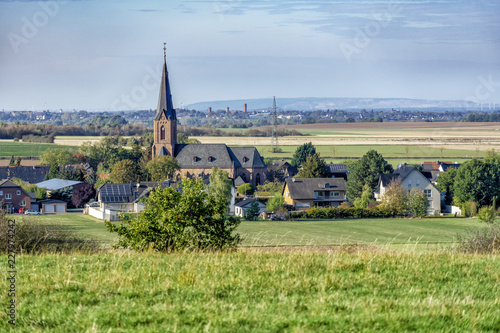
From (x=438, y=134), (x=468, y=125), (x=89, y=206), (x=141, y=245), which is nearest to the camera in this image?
(x=141, y=245)

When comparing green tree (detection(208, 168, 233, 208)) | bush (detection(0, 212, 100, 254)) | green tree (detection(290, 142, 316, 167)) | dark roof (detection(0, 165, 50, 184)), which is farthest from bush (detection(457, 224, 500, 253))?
green tree (detection(290, 142, 316, 167))

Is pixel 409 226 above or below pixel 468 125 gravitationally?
below

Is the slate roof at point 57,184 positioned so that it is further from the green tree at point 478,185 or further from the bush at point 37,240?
the bush at point 37,240

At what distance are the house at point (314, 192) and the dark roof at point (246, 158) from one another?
23158 millimetres

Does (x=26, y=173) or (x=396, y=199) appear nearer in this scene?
(x=396, y=199)

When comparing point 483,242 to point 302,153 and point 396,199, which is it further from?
point 302,153

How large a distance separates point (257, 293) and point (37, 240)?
747cm

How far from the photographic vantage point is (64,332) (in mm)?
6656

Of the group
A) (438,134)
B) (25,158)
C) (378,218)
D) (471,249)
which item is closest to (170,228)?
(471,249)

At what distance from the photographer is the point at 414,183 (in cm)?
6794

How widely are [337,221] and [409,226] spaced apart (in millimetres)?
6798

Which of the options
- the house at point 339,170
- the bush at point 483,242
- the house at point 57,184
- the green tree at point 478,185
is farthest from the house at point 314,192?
the bush at point 483,242

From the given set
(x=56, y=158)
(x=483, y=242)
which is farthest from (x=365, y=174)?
(x=483, y=242)

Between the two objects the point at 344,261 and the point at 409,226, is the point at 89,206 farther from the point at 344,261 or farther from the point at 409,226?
the point at 344,261
